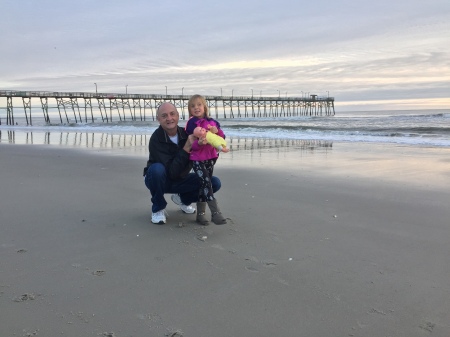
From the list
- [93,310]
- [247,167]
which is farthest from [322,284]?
[247,167]

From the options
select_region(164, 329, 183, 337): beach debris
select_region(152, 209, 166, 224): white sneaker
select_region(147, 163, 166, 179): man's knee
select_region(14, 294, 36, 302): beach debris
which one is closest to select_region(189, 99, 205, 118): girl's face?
select_region(147, 163, 166, 179): man's knee

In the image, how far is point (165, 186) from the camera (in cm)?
435

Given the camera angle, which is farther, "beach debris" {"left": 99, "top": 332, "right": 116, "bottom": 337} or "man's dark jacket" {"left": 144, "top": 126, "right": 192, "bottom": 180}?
"man's dark jacket" {"left": 144, "top": 126, "right": 192, "bottom": 180}

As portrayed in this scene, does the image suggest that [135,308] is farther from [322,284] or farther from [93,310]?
[322,284]

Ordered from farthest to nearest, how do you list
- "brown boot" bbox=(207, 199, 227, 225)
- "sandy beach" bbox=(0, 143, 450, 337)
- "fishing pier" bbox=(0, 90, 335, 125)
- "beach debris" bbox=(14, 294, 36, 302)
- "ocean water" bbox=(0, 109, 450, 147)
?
"fishing pier" bbox=(0, 90, 335, 125) < "ocean water" bbox=(0, 109, 450, 147) < "brown boot" bbox=(207, 199, 227, 225) < "beach debris" bbox=(14, 294, 36, 302) < "sandy beach" bbox=(0, 143, 450, 337)

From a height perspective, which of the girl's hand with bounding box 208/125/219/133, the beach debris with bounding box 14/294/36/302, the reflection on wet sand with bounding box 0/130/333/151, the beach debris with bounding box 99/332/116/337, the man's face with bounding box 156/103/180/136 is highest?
the man's face with bounding box 156/103/180/136

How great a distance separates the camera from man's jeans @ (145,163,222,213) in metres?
4.22

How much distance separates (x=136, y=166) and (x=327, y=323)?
7310 mm

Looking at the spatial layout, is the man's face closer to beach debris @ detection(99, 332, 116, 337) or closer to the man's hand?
the man's hand

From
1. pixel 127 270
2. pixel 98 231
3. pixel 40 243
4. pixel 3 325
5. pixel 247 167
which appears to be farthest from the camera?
pixel 247 167

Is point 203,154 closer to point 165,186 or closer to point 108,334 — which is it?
point 165,186

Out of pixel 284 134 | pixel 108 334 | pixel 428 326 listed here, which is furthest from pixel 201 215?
pixel 284 134

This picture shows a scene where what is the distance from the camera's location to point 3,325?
2.16 metres

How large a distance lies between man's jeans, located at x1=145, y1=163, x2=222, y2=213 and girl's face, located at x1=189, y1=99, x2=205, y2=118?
70 centimetres
